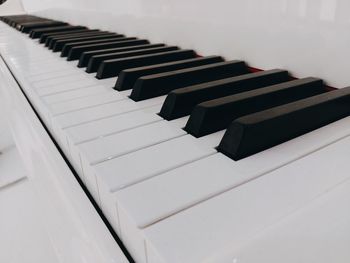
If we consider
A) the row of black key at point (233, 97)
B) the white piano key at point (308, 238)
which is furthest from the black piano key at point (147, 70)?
the white piano key at point (308, 238)

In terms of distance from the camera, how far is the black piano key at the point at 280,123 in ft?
1.39

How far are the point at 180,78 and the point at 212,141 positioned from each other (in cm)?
28

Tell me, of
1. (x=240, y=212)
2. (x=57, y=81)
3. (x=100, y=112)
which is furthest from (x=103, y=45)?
(x=240, y=212)

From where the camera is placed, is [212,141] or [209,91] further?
[209,91]

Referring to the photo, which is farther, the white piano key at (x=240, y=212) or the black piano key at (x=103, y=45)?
the black piano key at (x=103, y=45)

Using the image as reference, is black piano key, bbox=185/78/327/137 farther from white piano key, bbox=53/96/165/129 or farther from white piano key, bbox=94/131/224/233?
white piano key, bbox=53/96/165/129

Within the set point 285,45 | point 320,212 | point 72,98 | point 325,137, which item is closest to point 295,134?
point 325,137

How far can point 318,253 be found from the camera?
1.03ft

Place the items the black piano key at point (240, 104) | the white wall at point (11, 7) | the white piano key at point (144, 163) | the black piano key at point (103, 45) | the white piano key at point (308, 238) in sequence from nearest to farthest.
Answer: the white piano key at point (308, 238) < the white piano key at point (144, 163) < the black piano key at point (240, 104) < the black piano key at point (103, 45) < the white wall at point (11, 7)

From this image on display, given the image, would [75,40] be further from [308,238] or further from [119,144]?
[308,238]

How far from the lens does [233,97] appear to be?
1.77 ft

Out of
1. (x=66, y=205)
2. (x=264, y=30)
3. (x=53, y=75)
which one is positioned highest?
(x=264, y=30)

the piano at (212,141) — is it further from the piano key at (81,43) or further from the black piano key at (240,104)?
the piano key at (81,43)

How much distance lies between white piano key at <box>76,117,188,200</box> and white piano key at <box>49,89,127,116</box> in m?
0.14
